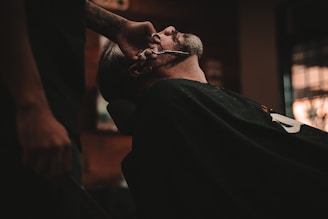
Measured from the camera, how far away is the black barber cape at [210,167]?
1.30 metres

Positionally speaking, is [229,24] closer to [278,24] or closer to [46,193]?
[278,24]

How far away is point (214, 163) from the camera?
4.37ft

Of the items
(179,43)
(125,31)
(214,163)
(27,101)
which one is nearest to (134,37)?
(125,31)

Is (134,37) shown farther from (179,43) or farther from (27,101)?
(27,101)

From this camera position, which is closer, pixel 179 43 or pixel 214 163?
pixel 214 163

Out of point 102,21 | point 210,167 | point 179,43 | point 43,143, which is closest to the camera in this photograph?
point 43,143

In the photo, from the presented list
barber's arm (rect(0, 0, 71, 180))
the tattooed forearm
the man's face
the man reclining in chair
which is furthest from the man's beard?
barber's arm (rect(0, 0, 71, 180))

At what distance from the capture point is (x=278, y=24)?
541 centimetres

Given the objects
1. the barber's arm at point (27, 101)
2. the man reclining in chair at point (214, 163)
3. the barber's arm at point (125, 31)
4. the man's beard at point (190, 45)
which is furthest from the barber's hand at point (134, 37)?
the barber's arm at point (27, 101)

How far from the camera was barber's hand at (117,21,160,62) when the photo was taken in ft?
5.50

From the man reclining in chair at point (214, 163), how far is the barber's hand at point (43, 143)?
0.51 m

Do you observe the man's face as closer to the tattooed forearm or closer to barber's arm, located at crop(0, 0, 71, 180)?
the tattooed forearm

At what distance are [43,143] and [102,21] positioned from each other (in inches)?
37.1

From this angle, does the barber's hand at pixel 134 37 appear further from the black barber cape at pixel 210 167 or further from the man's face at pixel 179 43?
the black barber cape at pixel 210 167
